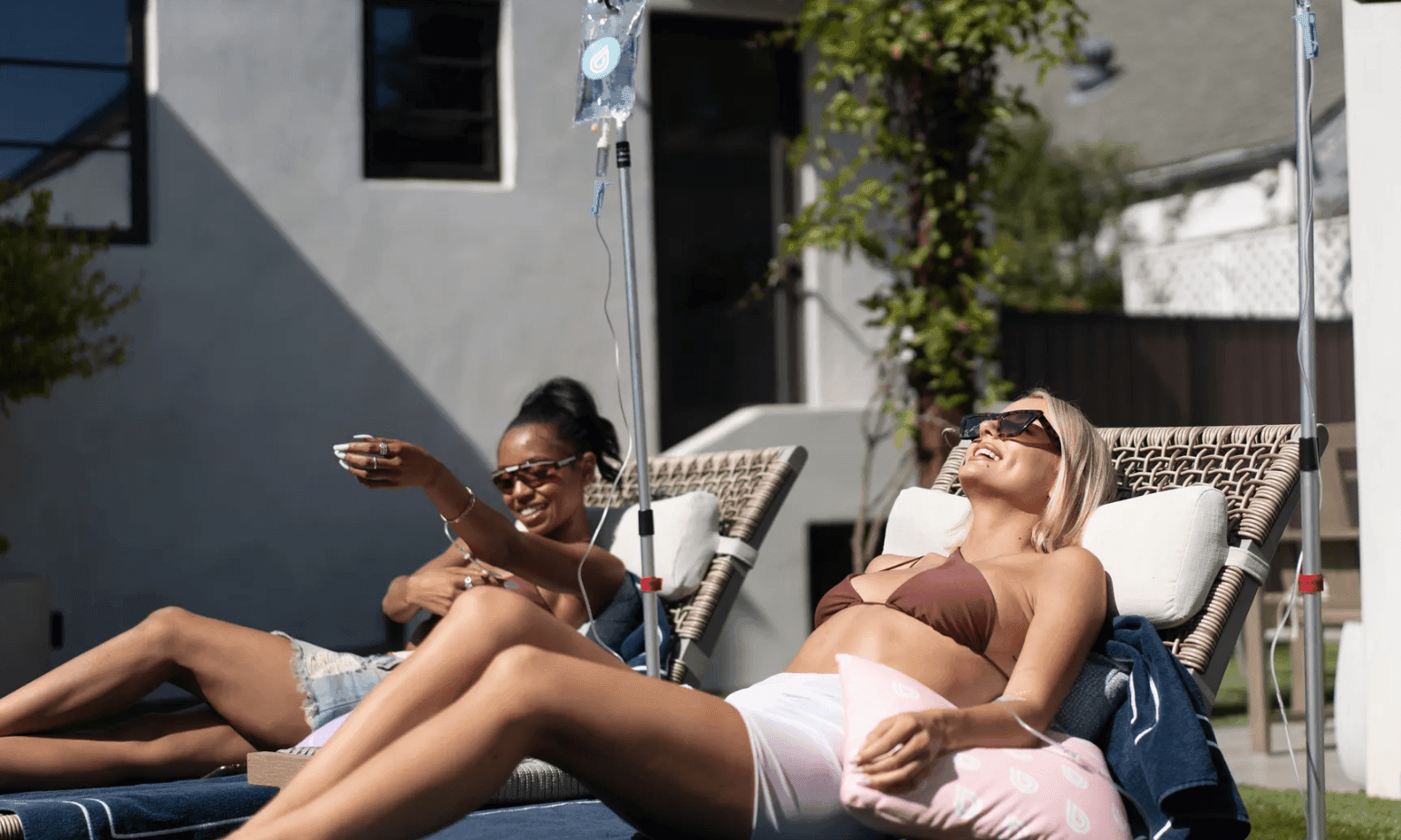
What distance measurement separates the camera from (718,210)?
739 cm

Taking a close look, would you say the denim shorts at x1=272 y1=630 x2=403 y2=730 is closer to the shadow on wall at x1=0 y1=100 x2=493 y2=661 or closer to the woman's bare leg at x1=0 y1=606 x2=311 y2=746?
the woman's bare leg at x1=0 y1=606 x2=311 y2=746

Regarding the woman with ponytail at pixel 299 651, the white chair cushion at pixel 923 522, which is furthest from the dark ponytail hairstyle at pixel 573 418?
the white chair cushion at pixel 923 522

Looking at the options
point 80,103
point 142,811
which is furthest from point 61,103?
point 142,811

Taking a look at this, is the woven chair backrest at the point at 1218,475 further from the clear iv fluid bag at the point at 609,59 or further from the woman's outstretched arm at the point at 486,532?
the clear iv fluid bag at the point at 609,59

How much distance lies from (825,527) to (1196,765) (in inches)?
191

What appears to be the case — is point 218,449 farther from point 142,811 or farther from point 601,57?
point 142,811

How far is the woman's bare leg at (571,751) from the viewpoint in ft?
6.43

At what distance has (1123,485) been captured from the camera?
313 cm

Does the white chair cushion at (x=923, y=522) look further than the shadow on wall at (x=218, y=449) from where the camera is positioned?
No

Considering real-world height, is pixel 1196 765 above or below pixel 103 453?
below

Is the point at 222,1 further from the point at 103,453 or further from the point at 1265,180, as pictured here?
the point at 1265,180

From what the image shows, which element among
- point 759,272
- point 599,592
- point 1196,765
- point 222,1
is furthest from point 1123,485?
point 222,1

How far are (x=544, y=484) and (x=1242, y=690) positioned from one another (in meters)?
4.34

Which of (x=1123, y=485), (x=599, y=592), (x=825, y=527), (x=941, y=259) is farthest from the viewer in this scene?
(x=825, y=527)
